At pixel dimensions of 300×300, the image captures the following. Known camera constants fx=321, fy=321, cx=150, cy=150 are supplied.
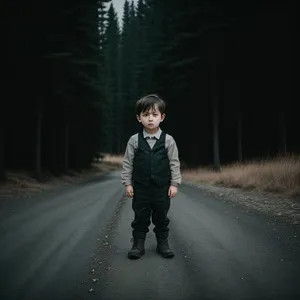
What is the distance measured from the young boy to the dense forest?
1182 cm

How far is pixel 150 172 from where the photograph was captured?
13.5ft

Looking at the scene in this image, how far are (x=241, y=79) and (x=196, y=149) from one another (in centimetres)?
773

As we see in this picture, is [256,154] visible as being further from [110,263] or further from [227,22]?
[110,263]

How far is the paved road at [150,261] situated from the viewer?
2990 mm

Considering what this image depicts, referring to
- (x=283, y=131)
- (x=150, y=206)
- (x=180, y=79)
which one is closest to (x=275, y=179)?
(x=150, y=206)

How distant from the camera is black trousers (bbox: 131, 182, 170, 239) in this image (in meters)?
4.16

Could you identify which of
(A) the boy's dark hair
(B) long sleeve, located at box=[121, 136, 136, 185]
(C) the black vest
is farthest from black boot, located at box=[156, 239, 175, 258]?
(A) the boy's dark hair

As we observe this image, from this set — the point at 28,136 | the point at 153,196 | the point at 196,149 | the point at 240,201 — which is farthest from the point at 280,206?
the point at 196,149

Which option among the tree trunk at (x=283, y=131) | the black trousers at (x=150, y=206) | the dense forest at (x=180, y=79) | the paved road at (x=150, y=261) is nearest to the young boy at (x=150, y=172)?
the black trousers at (x=150, y=206)

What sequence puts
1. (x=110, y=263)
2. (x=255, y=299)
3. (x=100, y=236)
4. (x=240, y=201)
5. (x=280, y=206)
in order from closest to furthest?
(x=255, y=299) < (x=110, y=263) < (x=100, y=236) < (x=280, y=206) < (x=240, y=201)

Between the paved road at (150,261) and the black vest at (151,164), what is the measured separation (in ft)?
3.19

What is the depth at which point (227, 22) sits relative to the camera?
1886cm

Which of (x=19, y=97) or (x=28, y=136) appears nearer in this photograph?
(x=19, y=97)

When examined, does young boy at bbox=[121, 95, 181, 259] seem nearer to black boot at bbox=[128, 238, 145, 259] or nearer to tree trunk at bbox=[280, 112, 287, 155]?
black boot at bbox=[128, 238, 145, 259]
